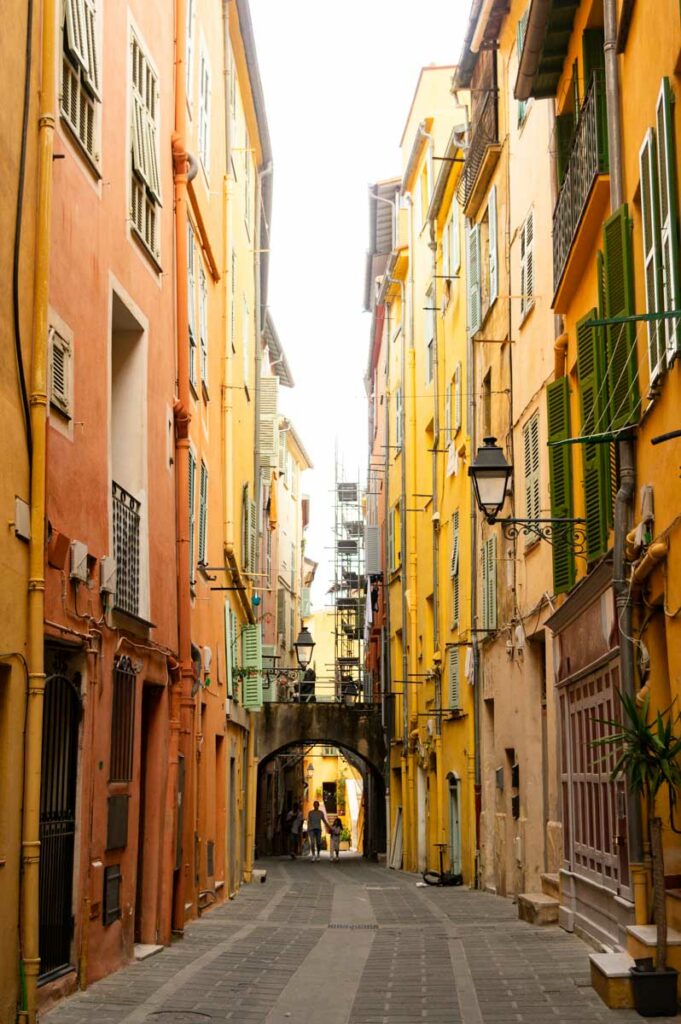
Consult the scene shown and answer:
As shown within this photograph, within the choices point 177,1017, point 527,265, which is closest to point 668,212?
point 177,1017

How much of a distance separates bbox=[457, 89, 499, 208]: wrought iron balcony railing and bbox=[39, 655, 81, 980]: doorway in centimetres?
1308

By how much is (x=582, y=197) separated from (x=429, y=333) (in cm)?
1876

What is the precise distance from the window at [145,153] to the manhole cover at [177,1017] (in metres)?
6.44

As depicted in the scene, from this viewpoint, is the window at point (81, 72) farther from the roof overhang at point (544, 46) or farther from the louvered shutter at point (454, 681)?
the louvered shutter at point (454, 681)

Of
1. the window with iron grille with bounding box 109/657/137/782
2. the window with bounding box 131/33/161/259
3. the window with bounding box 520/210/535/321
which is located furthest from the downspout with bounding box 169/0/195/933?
the window with bounding box 520/210/535/321

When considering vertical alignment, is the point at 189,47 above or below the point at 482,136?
below

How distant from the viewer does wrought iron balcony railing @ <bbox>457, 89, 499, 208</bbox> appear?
20.7 m

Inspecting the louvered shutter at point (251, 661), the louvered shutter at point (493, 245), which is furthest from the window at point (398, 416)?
the louvered shutter at point (493, 245)

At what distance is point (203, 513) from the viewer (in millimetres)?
17953

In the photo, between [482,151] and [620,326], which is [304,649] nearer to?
[482,151]

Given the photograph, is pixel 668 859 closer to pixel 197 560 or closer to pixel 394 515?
pixel 197 560

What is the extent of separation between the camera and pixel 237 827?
78.2 feet

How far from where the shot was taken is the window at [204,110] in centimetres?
1777

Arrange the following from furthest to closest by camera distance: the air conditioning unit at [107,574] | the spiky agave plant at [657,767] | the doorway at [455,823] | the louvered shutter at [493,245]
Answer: the doorway at [455,823], the louvered shutter at [493,245], the air conditioning unit at [107,574], the spiky agave plant at [657,767]
